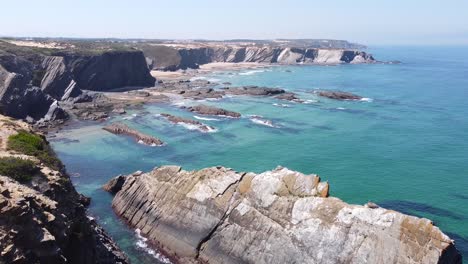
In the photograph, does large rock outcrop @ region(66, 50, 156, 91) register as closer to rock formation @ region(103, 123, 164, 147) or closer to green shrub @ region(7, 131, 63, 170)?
rock formation @ region(103, 123, 164, 147)

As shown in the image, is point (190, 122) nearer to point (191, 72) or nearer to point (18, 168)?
point (18, 168)

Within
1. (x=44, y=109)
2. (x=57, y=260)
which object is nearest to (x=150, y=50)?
(x=44, y=109)

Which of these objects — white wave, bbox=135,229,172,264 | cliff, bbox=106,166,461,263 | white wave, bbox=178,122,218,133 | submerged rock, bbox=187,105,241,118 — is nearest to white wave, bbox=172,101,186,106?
submerged rock, bbox=187,105,241,118

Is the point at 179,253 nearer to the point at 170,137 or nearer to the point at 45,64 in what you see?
the point at 170,137

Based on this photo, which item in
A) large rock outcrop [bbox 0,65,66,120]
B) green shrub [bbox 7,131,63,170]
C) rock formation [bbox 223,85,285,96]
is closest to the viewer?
green shrub [bbox 7,131,63,170]

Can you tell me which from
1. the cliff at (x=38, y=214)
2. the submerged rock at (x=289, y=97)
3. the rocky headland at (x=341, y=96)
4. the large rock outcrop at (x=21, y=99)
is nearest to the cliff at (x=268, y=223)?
the cliff at (x=38, y=214)

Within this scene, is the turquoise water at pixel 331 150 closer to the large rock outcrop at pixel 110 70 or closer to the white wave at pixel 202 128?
the white wave at pixel 202 128
